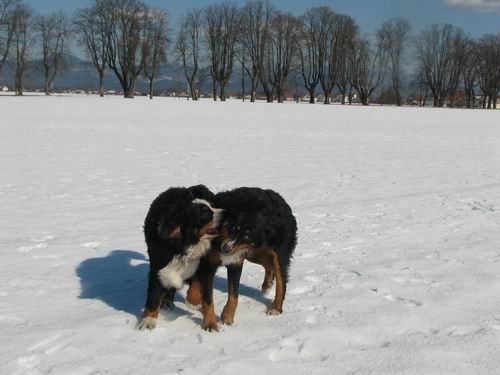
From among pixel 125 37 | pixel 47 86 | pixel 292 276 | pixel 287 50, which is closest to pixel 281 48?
pixel 287 50

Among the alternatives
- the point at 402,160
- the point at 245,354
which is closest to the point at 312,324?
the point at 245,354

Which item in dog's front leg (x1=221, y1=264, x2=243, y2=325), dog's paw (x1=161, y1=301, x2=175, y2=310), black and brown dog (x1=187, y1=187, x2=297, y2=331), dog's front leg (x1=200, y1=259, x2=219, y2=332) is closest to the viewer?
black and brown dog (x1=187, y1=187, x2=297, y2=331)

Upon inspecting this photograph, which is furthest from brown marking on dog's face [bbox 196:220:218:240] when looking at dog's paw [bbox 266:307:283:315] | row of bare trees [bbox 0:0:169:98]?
row of bare trees [bbox 0:0:169:98]

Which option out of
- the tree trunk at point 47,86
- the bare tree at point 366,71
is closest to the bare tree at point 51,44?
the tree trunk at point 47,86

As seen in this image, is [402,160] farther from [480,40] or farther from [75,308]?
[480,40]

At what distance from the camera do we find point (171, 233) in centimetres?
375

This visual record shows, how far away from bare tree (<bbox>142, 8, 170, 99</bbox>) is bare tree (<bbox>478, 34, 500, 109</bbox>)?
49.4 meters

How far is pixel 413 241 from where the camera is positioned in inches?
258

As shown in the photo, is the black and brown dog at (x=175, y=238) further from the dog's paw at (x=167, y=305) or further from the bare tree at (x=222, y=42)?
the bare tree at (x=222, y=42)

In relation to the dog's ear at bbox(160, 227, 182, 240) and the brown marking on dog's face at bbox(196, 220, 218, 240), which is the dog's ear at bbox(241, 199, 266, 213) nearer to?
the brown marking on dog's face at bbox(196, 220, 218, 240)

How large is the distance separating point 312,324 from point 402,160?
11.2 meters

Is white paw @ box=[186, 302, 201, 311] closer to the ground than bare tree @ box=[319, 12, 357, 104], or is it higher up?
closer to the ground

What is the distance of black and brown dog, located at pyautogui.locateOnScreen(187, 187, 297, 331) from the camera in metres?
3.88

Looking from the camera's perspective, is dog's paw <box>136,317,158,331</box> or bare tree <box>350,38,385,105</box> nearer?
dog's paw <box>136,317,158,331</box>
